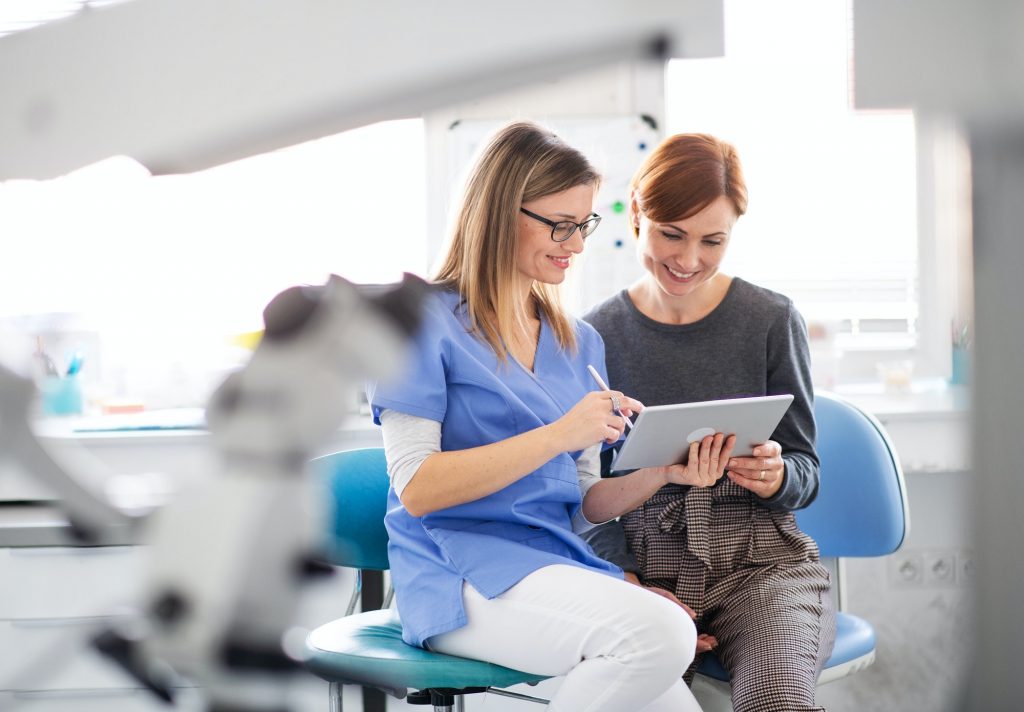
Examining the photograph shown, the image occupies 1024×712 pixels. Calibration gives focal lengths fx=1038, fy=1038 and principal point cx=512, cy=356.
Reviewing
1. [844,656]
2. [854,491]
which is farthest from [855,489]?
[844,656]

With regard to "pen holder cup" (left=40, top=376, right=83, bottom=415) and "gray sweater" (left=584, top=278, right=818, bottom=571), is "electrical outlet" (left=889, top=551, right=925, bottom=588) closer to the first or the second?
"gray sweater" (left=584, top=278, right=818, bottom=571)

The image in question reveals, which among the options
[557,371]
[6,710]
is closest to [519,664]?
[557,371]

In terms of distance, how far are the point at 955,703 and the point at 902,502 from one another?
1.63 meters

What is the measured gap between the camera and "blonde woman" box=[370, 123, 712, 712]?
122 centimetres

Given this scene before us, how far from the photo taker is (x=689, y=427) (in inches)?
52.6

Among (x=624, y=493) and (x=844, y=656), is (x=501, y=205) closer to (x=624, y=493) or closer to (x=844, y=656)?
(x=624, y=493)

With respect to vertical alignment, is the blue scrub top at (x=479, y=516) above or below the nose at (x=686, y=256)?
below

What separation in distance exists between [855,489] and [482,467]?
844 millimetres

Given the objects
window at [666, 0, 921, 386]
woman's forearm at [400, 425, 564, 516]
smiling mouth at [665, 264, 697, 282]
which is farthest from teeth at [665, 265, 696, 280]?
window at [666, 0, 921, 386]

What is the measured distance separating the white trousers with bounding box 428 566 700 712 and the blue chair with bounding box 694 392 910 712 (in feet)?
1.91

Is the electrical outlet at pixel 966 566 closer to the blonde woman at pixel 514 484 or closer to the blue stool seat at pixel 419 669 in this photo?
the blonde woman at pixel 514 484

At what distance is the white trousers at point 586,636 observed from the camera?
1.21 meters

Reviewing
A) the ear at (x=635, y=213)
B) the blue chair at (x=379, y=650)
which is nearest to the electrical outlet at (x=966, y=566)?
the blue chair at (x=379, y=650)

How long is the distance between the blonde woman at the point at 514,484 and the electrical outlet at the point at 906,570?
1271 millimetres
